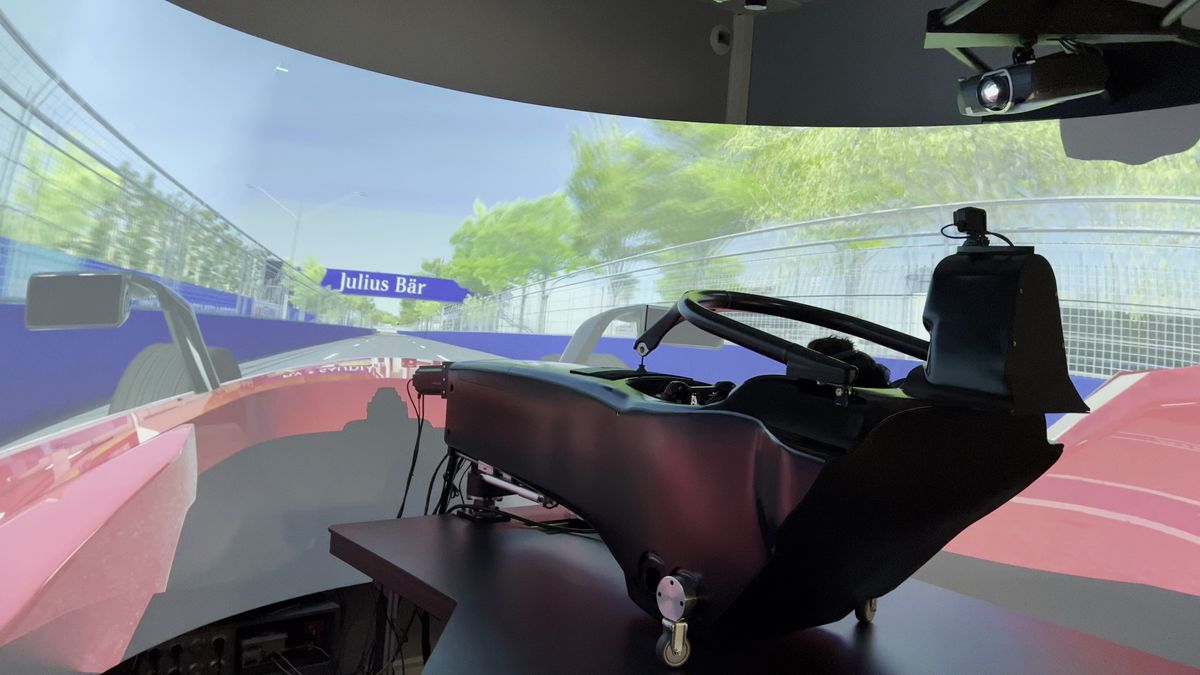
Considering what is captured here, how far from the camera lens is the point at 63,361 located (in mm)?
1445

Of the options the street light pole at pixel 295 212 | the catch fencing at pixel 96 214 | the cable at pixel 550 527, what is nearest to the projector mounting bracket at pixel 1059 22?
the cable at pixel 550 527

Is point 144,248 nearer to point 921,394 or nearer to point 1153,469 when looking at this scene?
point 921,394

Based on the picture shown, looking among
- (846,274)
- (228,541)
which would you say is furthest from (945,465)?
(846,274)

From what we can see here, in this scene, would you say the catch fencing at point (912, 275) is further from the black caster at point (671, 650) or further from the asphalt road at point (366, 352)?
the black caster at point (671, 650)

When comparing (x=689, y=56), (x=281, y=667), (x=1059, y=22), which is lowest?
(x=281, y=667)

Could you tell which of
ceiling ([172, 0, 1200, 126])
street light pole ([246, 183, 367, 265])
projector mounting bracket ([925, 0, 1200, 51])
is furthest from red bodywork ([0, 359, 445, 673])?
projector mounting bracket ([925, 0, 1200, 51])

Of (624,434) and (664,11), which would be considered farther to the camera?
(664,11)

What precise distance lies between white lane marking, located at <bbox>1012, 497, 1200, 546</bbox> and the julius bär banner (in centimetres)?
195

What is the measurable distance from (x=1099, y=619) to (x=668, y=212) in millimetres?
1919

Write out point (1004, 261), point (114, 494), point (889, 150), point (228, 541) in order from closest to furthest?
1. point (1004, 261)
2. point (114, 494)
3. point (228, 541)
4. point (889, 150)

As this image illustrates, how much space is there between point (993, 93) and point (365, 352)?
206cm

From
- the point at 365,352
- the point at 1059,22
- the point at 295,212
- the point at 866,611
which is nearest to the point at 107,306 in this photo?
the point at 295,212

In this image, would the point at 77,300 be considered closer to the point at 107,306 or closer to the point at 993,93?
the point at 107,306

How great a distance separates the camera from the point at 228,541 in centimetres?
192
